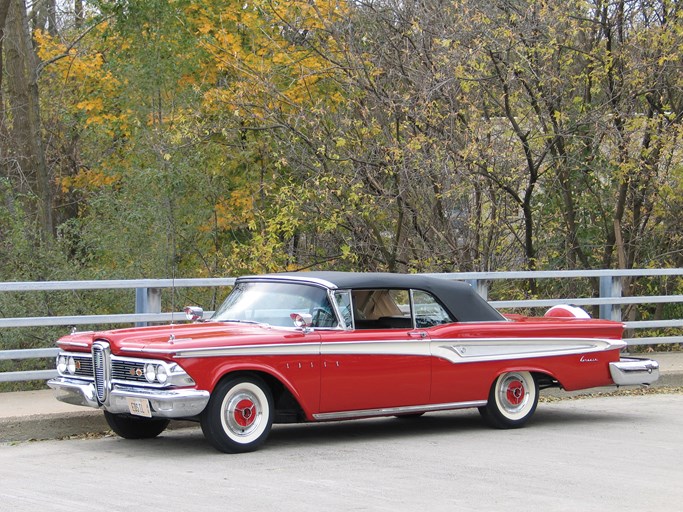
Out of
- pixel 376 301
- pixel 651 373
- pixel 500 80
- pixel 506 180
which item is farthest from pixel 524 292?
pixel 376 301

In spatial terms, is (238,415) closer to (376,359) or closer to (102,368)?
(102,368)

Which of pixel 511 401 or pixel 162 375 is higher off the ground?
pixel 162 375

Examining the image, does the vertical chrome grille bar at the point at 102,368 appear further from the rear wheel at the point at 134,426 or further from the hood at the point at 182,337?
the rear wheel at the point at 134,426

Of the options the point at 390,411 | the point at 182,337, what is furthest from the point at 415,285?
the point at 182,337

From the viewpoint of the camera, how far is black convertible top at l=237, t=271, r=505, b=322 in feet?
32.3

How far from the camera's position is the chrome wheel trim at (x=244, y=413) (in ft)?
29.2

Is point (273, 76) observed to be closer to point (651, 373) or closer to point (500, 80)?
point (500, 80)

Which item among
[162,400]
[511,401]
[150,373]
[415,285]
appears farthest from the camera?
[511,401]

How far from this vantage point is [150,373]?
8.68m

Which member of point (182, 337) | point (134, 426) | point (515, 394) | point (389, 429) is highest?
point (182, 337)

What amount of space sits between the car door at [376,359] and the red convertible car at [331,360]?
0.01m

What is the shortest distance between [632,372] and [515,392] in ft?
4.19

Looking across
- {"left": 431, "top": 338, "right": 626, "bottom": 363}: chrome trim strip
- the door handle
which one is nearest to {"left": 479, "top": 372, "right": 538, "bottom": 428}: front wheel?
{"left": 431, "top": 338, "right": 626, "bottom": 363}: chrome trim strip

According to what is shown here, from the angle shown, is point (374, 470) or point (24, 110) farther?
point (24, 110)
